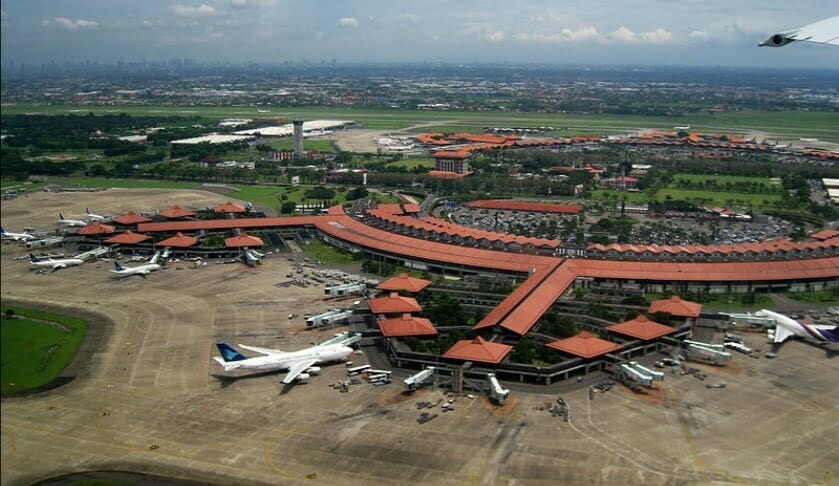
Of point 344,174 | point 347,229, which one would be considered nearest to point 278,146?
point 344,174

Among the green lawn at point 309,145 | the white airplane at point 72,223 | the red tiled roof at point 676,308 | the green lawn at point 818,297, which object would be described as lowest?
the green lawn at point 818,297

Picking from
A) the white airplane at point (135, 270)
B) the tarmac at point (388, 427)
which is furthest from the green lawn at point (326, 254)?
the tarmac at point (388, 427)

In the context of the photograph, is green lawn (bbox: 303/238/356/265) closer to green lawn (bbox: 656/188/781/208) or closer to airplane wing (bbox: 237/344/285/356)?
airplane wing (bbox: 237/344/285/356)

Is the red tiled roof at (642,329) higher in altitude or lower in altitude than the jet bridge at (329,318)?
higher

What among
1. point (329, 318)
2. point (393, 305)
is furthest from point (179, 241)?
point (393, 305)

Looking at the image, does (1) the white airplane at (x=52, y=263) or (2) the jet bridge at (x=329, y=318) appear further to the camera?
(1) the white airplane at (x=52, y=263)

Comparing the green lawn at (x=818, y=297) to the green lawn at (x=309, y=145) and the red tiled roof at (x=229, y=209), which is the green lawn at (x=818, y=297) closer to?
the red tiled roof at (x=229, y=209)
